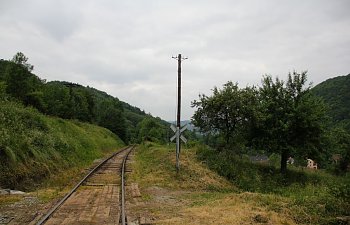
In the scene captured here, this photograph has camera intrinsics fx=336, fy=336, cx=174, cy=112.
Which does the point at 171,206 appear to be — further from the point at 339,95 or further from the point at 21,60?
the point at 339,95

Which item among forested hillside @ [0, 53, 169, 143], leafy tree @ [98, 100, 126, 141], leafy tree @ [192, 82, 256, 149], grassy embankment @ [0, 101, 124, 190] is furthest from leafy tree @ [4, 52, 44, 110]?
leafy tree @ [98, 100, 126, 141]

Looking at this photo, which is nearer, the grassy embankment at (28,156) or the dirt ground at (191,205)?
the dirt ground at (191,205)

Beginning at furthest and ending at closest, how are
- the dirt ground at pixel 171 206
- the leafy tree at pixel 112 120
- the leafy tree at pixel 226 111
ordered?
the leafy tree at pixel 112 120 → the leafy tree at pixel 226 111 → the dirt ground at pixel 171 206

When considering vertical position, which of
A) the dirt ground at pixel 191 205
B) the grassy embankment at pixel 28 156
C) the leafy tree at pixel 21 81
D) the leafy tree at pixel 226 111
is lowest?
the dirt ground at pixel 191 205

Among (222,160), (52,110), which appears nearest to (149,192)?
(222,160)

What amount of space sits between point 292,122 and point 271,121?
1514mm

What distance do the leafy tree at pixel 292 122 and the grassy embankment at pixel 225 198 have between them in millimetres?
3824

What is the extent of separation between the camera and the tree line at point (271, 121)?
79.2ft

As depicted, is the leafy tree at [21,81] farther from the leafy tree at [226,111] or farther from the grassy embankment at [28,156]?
the leafy tree at [226,111]

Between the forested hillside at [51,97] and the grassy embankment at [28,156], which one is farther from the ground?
the forested hillside at [51,97]

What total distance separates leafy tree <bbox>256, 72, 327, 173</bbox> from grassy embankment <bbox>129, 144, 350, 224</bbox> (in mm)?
3824

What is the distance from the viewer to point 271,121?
25562 mm

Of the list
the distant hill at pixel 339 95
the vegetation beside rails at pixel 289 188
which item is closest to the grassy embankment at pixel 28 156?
the vegetation beside rails at pixel 289 188

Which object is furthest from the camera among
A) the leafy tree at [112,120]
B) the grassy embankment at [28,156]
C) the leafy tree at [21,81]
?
the leafy tree at [112,120]
